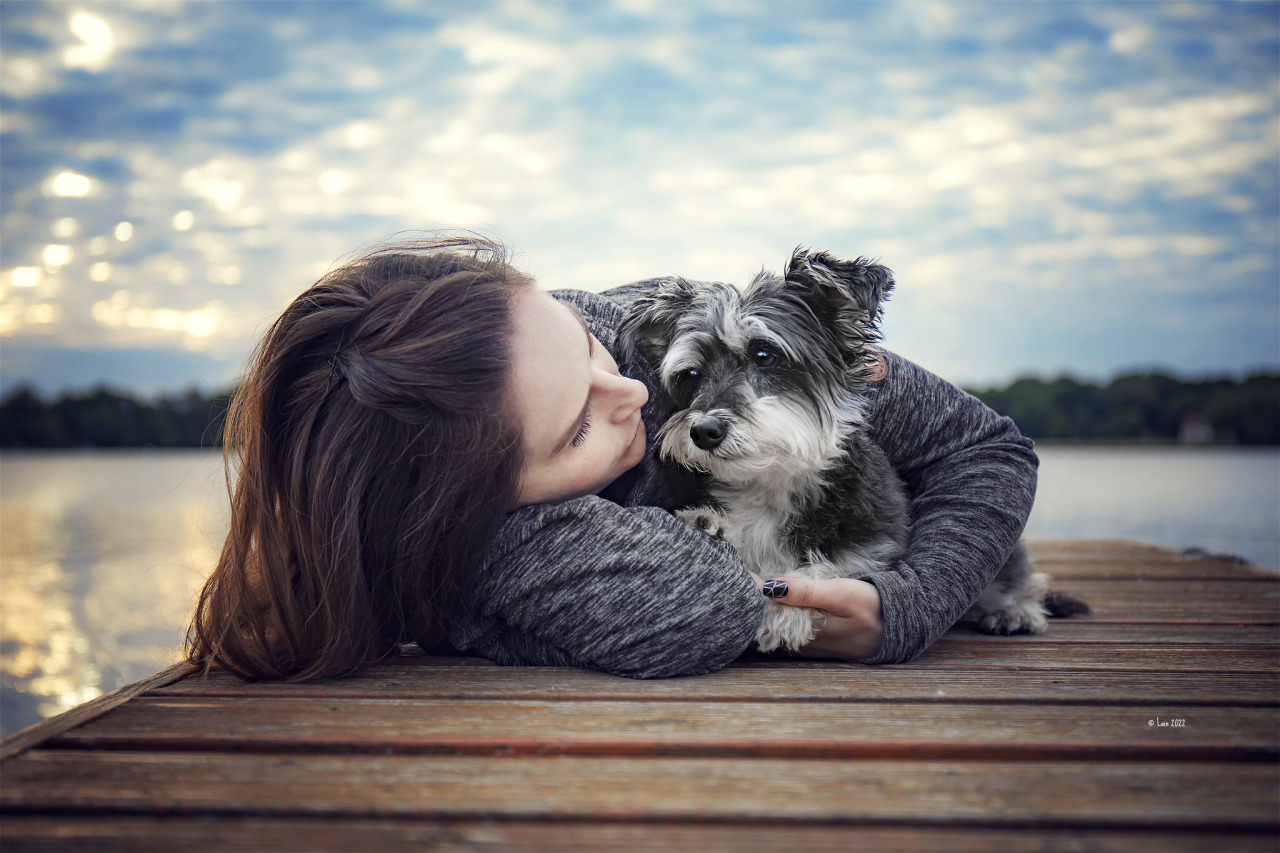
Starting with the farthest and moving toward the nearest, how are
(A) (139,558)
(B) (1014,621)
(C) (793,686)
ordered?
(A) (139,558)
(B) (1014,621)
(C) (793,686)

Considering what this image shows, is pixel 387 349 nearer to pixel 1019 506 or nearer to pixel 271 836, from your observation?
pixel 271 836

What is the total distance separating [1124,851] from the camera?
130 centimetres

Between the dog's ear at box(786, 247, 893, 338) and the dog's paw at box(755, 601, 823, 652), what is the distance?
1158mm

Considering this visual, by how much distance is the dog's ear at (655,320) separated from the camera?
10.6 feet

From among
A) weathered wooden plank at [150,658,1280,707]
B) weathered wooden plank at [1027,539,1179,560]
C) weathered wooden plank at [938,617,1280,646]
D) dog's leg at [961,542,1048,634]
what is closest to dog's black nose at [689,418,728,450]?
weathered wooden plank at [150,658,1280,707]

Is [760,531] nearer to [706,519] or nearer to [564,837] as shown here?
[706,519]

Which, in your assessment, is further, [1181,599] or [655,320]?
[1181,599]

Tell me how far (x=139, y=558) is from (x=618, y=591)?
13.9 meters

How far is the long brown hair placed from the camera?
2.31 meters

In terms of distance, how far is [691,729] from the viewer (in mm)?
1825

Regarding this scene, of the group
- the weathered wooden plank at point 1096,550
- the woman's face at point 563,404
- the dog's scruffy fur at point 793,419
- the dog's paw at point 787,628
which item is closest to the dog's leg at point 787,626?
the dog's paw at point 787,628

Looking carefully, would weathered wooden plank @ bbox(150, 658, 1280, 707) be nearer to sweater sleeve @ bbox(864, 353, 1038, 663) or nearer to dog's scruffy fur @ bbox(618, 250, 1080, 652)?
sweater sleeve @ bbox(864, 353, 1038, 663)

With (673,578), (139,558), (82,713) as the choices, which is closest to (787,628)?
(673,578)

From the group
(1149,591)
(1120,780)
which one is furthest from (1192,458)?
(1120,780)
